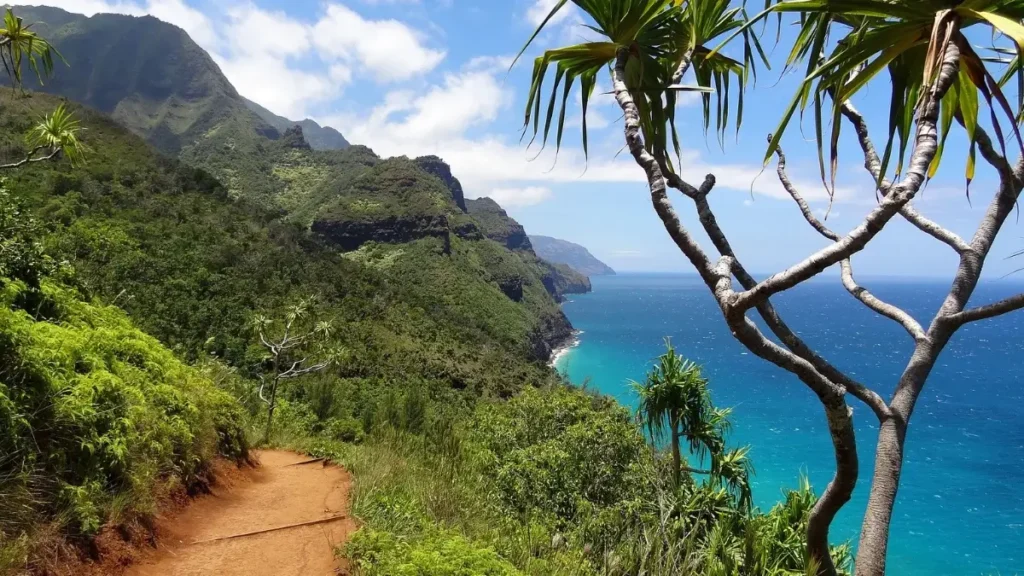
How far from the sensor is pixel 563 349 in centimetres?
9375

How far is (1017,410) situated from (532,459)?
230 ft

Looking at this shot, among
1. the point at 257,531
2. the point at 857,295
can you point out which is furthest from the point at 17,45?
the point at 857,295

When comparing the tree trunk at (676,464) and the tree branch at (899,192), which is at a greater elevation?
the tree branch at (899,192)

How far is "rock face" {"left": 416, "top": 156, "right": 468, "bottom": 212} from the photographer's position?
140250 mm

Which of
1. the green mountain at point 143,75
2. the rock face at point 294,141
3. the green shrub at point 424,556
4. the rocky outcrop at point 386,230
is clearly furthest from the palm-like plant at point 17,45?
the green mountain at point 143,75

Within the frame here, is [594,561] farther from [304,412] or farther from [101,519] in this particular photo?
[304,412]

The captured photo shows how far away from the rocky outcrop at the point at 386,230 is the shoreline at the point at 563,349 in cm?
2292

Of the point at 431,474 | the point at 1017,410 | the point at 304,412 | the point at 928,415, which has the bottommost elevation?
the point at 304,412

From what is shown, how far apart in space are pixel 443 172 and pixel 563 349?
72.8 metres

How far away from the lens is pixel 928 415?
55344 mm

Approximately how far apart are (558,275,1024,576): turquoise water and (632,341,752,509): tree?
0.53 meters

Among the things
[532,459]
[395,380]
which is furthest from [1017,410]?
[532,459]

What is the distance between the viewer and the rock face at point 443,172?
140 metres

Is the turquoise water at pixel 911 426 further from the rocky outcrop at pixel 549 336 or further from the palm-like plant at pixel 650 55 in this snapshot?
the palm-like plant at pixel 650 55
